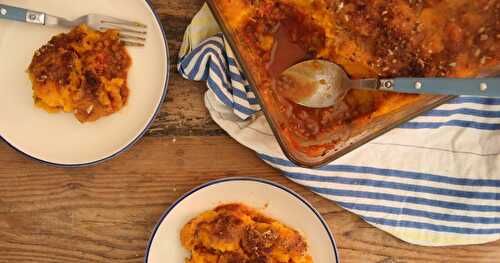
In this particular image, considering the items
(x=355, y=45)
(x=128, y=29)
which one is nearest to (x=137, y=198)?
(x=128, y=29)

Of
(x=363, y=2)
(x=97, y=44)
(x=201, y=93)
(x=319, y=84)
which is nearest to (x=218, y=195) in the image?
(x=201, y=93)

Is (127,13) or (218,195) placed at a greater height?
(127,13)

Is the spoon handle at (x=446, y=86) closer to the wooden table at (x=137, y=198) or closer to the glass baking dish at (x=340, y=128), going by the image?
the glass baking dish at (x=340, y=128)

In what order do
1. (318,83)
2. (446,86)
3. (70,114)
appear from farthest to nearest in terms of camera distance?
(70,114) → (318,83) → (446,86)

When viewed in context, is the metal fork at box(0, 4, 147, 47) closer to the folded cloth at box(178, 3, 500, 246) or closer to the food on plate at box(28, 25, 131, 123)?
the food on plate at box(28, 25, 131, 123)

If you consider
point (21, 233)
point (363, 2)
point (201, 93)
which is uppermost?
point (363, 2)

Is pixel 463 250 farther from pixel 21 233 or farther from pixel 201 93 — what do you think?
pixel 21 233

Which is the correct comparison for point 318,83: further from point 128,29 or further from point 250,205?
point 128,29
